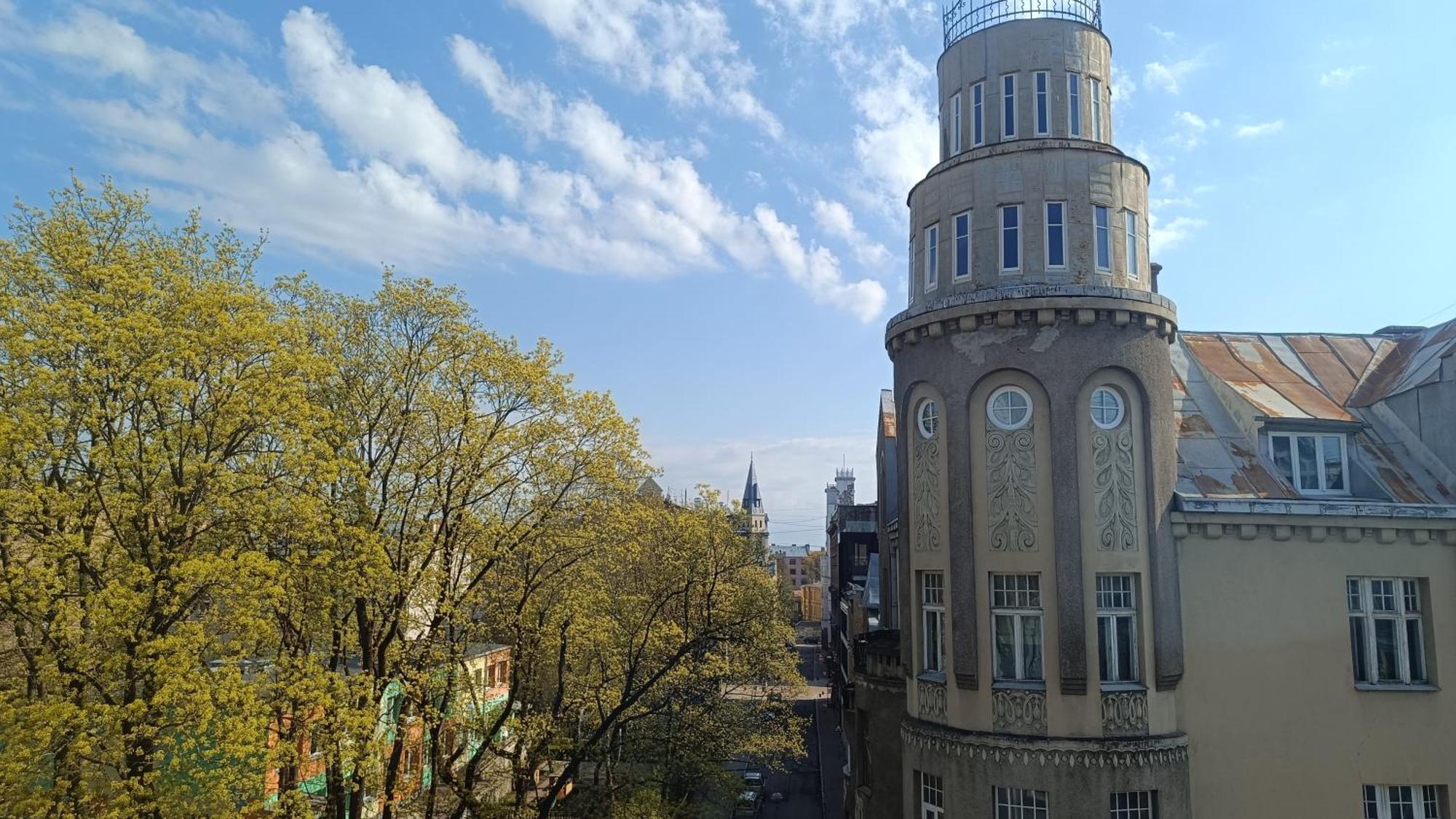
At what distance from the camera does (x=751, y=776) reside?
4803 centimetres

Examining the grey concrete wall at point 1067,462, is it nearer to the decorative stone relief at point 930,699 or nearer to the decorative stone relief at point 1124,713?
the decorative stone relief at point 1124,713

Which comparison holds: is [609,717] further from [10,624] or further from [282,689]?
[10,624]

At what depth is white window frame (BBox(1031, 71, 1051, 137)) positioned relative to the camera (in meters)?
18.2

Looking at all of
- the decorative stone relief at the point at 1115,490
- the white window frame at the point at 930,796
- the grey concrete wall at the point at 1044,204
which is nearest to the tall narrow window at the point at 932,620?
the white window frame at the point at 930,796

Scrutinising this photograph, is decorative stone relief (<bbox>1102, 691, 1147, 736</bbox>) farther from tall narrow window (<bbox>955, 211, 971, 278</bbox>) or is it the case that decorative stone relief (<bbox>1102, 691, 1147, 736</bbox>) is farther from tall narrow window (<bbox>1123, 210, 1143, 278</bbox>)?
tall narrow window (<bbox>955, 211, 971, 278</bbox>)

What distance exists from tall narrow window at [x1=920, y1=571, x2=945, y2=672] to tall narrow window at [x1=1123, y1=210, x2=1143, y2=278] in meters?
7.08

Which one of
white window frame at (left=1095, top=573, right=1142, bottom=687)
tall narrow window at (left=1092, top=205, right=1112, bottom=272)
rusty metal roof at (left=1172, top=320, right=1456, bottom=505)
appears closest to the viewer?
white window frame at (left=1095, top=573, right=1142, bottom=687)

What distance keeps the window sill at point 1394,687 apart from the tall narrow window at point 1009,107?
12736 millimetres

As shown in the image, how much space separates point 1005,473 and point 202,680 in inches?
528

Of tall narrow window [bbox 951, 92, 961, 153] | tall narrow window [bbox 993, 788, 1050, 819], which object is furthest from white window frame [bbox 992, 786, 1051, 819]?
tall narrow window [bbox 951, 92, 961, 153]

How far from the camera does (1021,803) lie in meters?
15.6

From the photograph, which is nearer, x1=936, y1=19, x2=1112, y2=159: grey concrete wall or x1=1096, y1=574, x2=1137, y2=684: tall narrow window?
x1=1096, y1=574, x2=1137, y2=684: tall narrow window

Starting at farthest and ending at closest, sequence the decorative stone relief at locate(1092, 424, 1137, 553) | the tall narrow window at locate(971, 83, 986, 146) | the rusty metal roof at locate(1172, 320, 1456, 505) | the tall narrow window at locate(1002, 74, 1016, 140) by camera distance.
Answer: the rusty metal roof at locate(1172, 320, 1456, 505), the tall narrow window at locate(971, 83, 986, 146), the tall narrow window at locate(1002, 74, 1016, 140), the decorative stone relief at locate(1092, 424, 1137, 553)

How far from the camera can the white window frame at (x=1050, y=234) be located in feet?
56.0
